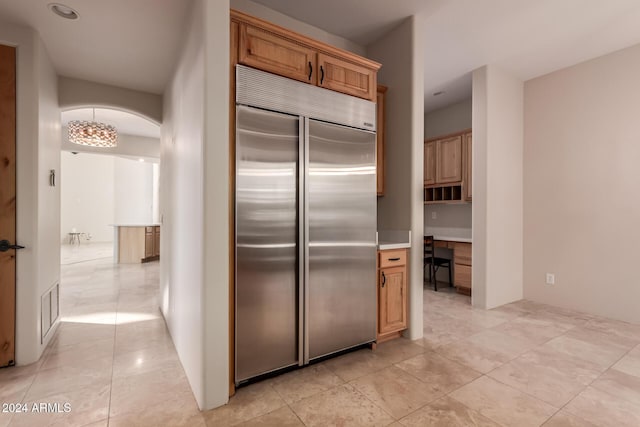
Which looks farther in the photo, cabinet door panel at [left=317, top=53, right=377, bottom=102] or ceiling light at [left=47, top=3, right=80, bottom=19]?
cabinet door panel at [left=317, top=53, right=377, bottom=102]

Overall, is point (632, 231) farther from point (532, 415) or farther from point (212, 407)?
point (212, 407)

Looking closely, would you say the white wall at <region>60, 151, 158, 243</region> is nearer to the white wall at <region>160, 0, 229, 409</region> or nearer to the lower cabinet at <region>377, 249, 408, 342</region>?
the white wall at <region>160, 0, 229, 409</region>

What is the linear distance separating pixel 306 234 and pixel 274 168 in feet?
1.76

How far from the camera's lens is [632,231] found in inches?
132

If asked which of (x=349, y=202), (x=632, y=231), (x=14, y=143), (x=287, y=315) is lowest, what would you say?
(x=287, y=315)

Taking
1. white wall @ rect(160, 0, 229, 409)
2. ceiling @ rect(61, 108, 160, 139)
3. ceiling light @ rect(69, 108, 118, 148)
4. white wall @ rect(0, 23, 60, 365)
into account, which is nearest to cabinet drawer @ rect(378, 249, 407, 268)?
white wall @ rect(160, 0, 229, 409)

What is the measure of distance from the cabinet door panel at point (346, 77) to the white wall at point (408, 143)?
0.41m

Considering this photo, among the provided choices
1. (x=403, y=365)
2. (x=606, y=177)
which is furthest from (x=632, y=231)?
(x=403, y=365)

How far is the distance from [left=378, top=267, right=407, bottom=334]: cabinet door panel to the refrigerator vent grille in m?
1.34

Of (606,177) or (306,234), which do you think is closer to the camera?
(306,234)

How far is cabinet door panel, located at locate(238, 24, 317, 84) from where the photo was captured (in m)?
2.05

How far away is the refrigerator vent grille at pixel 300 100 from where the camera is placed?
203cm

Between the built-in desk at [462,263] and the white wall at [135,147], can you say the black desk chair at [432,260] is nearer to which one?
the built-in desk at [462,263]

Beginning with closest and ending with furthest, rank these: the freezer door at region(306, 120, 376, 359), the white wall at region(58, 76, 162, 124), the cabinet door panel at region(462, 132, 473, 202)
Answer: the freezer door at region(306, 120, 376, 359) < the white wall at region(58, 76, 162, 124) < the cabinet door panel at region(462, 132, 473, 202)
